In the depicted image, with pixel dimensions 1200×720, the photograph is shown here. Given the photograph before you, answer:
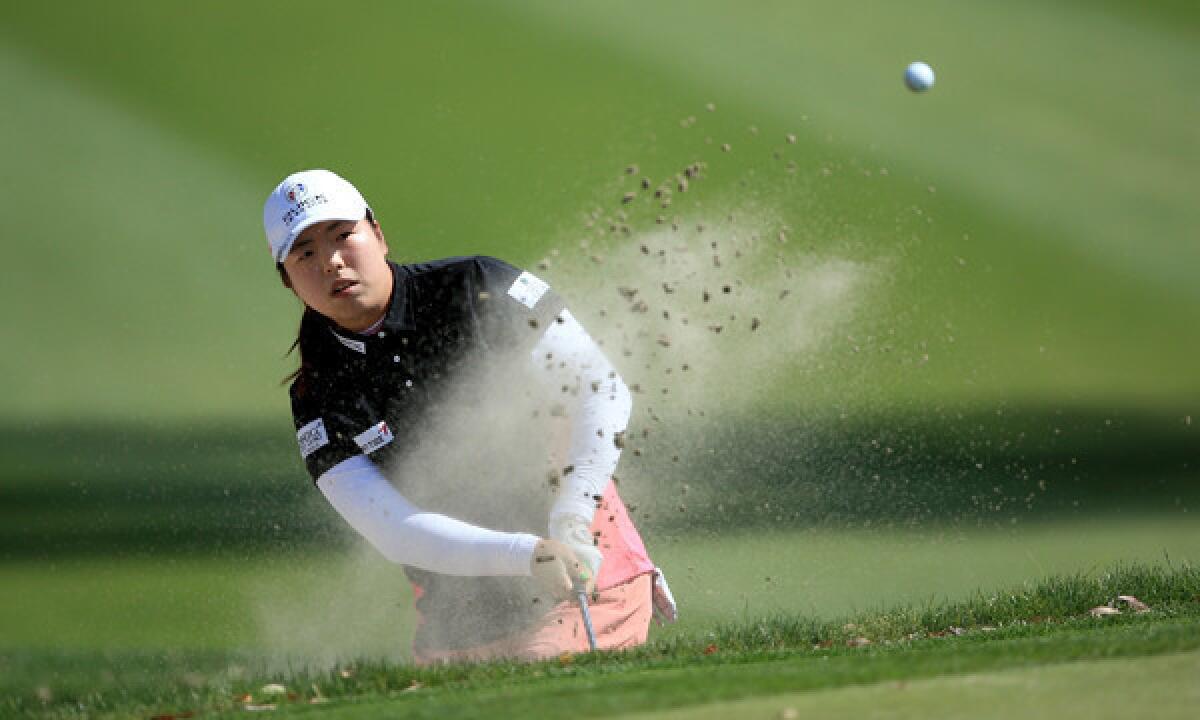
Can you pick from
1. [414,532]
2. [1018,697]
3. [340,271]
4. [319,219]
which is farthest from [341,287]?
[1018,697]

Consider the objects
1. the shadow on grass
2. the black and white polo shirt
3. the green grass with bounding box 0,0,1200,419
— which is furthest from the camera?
the green grass with bounding box 0,0,1200,419

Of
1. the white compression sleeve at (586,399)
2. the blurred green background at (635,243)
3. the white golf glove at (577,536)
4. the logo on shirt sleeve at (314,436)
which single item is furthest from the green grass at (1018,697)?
the blurred green background at (635,243)

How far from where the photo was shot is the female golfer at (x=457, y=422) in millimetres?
4871

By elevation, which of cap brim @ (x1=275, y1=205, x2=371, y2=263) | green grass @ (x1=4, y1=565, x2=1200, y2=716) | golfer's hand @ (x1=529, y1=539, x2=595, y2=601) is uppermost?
cap brim @ (x1=275, y1=205, x2=371, y2=263)

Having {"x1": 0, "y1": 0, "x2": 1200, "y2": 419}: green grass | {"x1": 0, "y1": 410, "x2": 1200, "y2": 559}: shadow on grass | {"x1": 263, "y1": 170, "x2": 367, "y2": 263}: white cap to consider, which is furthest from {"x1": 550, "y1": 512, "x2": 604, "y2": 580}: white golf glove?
{"x1": 0, "y1": 0, "x2": 1200, "y2": 419}: green grass

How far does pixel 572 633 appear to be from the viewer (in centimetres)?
518

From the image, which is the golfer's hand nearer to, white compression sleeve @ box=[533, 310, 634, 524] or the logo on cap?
white compression sleeve @ box=[533, 310, 634, 524]

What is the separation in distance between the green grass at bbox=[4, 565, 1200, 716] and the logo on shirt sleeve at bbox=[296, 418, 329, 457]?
676 millimetres

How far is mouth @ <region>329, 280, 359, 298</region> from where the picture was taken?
488cm

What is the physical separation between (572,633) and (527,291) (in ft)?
3.59

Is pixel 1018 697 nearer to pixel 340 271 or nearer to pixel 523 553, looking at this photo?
pixel 523 553

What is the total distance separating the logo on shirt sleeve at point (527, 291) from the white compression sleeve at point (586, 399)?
0.10 metres

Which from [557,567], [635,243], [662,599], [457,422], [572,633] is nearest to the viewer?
[557,567]

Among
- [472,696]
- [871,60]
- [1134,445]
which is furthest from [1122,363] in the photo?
[472,696]
